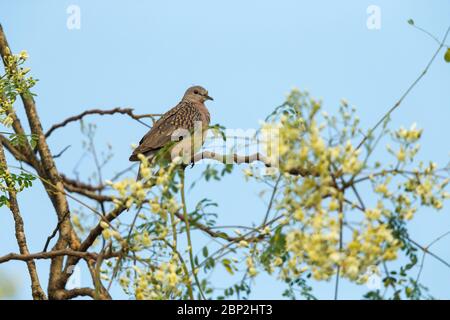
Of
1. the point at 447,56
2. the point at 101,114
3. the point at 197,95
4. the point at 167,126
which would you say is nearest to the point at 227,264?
the point at 447,56

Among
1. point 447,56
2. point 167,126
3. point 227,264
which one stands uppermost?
point 167,126

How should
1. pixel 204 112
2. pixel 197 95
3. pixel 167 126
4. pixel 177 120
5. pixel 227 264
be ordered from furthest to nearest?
1. pixel 197 95
2. pixel 204 112
3. pixel 177 120
4. pixel 167 126
5. pixel 227 264

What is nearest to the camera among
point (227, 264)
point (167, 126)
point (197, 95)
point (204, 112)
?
point (227, 264)

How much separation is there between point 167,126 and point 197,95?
1.40 m

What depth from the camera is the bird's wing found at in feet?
24.0

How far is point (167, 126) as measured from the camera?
7.68 metres

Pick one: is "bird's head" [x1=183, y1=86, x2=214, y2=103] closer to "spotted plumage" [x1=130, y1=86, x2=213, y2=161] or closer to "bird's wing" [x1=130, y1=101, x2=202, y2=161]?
"spotted plumage" [x1=130, y1=86, x2=213, y2=161]

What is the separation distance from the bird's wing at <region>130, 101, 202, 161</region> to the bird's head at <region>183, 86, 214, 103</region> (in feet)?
1.12

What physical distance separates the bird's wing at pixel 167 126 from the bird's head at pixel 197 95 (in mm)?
342

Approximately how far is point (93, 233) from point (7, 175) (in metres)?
0.83

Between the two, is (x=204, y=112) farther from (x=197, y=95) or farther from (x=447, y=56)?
(x=447, y=56)

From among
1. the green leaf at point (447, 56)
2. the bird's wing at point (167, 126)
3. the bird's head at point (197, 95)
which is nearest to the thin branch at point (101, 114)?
the bird's wing at point (167, 126)
